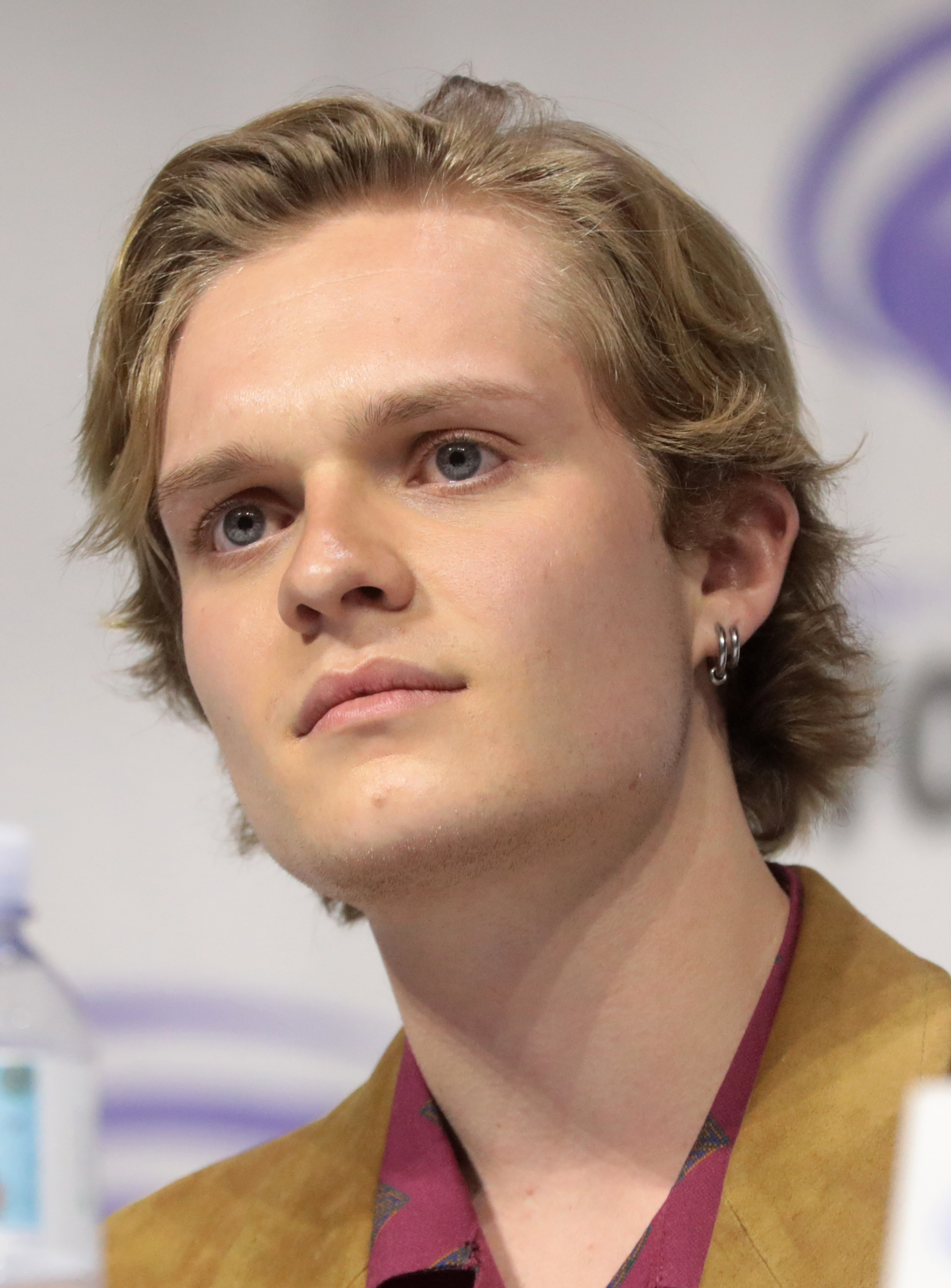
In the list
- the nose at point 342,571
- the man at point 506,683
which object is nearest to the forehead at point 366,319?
the man at point 506,683

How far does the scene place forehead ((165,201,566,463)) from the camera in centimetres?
141

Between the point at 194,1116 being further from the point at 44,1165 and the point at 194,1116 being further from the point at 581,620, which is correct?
the point at 44,1165

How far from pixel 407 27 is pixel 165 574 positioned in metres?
0.99

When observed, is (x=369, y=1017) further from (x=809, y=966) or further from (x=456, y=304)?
(x=456, y=304)

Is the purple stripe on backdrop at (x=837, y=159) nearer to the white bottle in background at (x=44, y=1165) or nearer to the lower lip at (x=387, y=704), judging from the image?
the lower lip at (x=387, y=704)

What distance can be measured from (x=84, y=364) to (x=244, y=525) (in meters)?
0.92

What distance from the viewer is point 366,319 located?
1.44 meters

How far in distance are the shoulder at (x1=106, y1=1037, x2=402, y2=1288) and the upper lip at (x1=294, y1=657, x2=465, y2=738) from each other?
0.53 meters

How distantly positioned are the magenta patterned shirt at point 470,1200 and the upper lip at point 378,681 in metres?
0.43

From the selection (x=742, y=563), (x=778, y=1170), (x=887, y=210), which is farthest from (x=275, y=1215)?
(x=887, y=210)

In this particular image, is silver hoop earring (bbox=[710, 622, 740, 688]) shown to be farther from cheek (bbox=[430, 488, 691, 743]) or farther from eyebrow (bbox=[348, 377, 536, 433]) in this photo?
eyebrow (bbox=[348, 377, 536, 433])

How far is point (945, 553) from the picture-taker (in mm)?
2023

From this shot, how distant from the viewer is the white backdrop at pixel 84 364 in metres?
2.05

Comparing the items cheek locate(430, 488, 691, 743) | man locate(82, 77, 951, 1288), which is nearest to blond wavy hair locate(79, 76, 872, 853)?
man locate(82, 77, 951, 1288)
